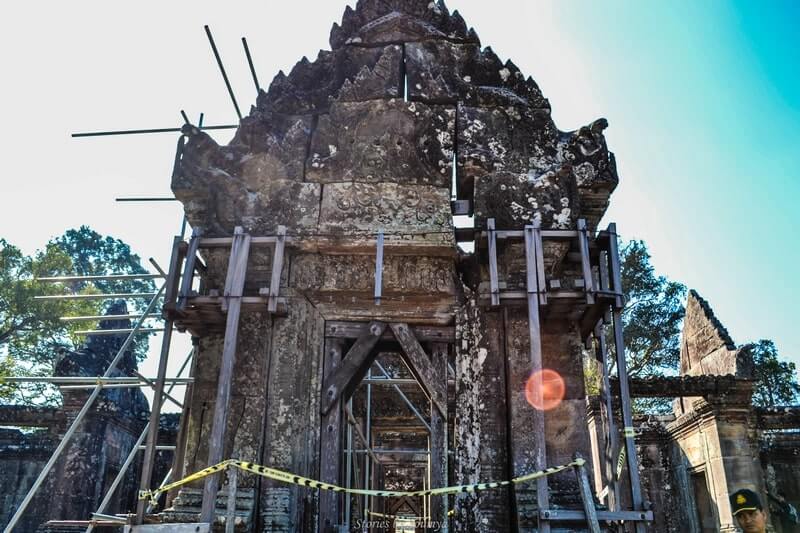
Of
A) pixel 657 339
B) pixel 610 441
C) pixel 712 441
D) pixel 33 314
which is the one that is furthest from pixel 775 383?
pixel 33 314

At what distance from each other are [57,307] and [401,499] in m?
10.9

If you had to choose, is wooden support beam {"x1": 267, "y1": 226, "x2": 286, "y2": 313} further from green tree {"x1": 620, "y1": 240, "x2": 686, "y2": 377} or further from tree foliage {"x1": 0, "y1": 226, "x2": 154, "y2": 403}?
green tree {"x1": 620, "y1": 240, "x2": 686, "y2": 377}

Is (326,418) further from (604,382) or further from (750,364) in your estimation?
(750,364)

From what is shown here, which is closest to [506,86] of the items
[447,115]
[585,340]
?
[447,115]

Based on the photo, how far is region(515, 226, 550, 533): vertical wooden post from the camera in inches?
198

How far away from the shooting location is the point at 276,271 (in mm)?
5922

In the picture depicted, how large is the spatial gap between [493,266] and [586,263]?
0.80 metres

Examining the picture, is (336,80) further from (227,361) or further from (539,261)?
(227,361)

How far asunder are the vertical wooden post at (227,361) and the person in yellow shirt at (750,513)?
3718 millimetres

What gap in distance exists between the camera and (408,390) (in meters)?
12.2

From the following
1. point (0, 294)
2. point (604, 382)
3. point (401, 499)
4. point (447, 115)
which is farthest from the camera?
point (401, 499)

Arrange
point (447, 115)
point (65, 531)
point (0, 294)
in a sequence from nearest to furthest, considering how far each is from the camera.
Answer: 1. point (447, 115)
2. point (65, 531)
3. point (0, 294)

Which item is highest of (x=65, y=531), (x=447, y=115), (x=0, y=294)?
(x=0, y=294)

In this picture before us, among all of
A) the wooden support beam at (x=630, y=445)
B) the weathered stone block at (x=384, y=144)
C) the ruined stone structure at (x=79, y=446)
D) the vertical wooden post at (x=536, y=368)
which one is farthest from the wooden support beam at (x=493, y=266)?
the ruined stone structure at (x=79, y=446)
